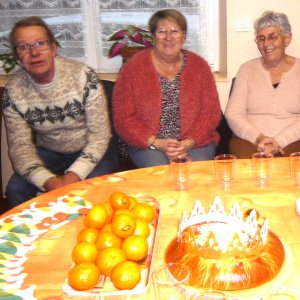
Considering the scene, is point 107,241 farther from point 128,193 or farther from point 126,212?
point 128,193

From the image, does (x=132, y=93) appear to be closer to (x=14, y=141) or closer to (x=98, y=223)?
(x=14, y=141)

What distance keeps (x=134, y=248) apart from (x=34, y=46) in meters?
1.36

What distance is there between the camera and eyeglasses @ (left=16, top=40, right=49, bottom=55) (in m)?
2.15

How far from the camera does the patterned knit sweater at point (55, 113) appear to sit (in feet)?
7.26

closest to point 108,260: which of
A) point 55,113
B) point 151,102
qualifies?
point 55,113

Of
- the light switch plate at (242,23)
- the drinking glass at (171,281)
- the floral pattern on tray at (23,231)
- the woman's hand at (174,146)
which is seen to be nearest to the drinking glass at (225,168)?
the floral pattern on tray at (23,231)

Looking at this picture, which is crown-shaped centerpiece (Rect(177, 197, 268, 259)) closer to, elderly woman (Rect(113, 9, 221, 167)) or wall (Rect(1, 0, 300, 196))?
elderly woman (Rect(113, 9, 221, 167))

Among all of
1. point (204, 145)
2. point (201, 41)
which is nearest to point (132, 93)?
point (204, 145)

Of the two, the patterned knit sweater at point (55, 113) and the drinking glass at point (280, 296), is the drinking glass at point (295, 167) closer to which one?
A: the drinking glass at point (280, 296)

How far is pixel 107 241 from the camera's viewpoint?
1124 millimetres

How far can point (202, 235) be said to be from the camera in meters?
1.08

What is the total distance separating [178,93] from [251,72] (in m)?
0.50

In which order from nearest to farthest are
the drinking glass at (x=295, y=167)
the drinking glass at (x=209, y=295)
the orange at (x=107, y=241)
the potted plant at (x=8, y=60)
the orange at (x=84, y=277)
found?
the drinking glass at (x=209, y=295)
the orange at (x=84, y=277)
the orange at (x=107, y=241)
the drinking glass at (x=295, y=167)
the potted plant at (x=8, y=60)

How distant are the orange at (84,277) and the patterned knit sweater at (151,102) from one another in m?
1.42
